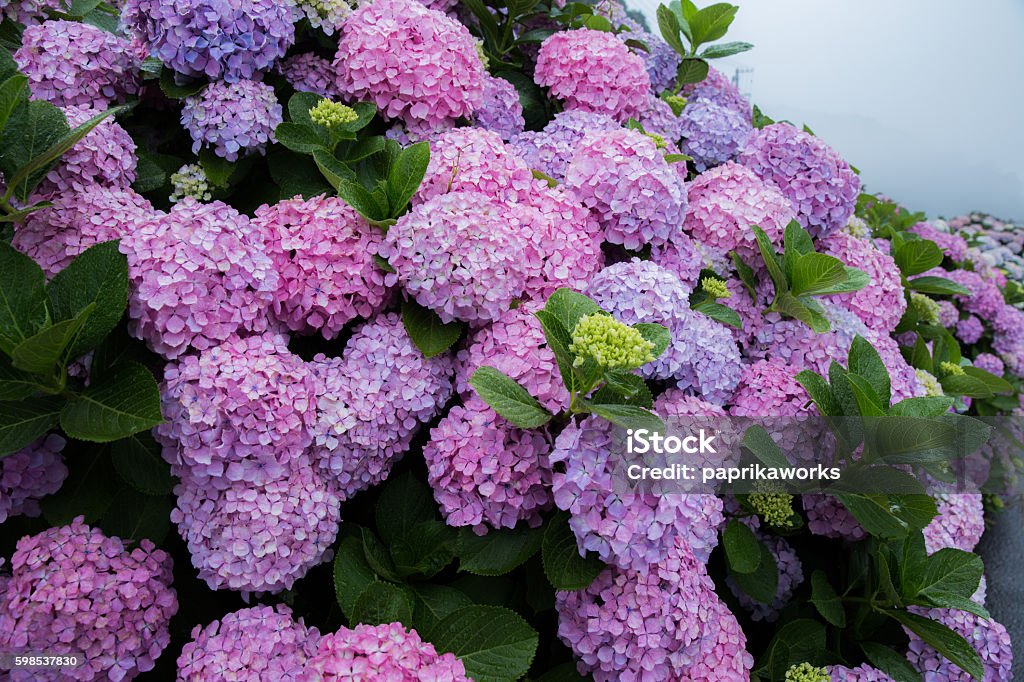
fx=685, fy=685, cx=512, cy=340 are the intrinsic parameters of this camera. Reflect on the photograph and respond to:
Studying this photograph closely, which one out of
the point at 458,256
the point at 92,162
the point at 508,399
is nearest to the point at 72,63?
the point at 92,162

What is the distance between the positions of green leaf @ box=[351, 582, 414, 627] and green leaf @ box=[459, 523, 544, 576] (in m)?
0.13

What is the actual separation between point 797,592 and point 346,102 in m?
1.64

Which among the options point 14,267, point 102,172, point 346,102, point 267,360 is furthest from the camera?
point 346,102

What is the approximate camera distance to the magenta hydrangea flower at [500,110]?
1.86 meters

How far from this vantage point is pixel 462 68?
5.51 feet

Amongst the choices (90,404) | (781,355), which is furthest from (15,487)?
(781,355)

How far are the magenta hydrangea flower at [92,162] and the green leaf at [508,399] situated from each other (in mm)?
868

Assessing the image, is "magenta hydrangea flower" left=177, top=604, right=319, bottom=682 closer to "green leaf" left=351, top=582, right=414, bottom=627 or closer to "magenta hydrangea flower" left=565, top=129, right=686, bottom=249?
"green leaf" left=351, top=582, right=414, bottom=627

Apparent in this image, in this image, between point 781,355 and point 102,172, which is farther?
point 781,355

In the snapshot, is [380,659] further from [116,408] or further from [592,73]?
[592,73]

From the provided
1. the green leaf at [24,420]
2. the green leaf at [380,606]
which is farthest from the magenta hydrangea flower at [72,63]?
the green leaf at [380,606]

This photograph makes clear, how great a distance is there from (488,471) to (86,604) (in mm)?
670

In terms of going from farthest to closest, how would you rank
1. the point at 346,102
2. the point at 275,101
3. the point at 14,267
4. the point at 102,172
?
the point at 346,102, the point at 275,101, the point at 102,172, the point at 14,267

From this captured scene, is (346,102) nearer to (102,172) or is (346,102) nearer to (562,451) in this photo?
(102,172)
